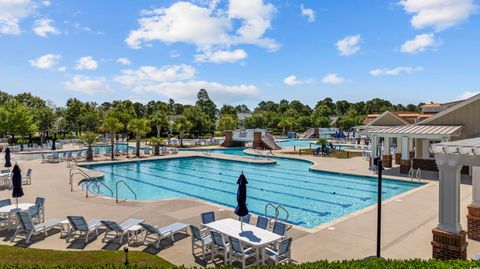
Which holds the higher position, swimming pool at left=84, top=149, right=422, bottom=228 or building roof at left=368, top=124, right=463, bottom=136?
building roof at left=368, top=124, right=463, bottom=136

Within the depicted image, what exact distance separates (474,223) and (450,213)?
252 centimetres

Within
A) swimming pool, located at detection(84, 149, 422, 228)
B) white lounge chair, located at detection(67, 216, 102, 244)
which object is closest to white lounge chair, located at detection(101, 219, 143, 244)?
white lounge chair, located at detection(67, 216, 102, 244)

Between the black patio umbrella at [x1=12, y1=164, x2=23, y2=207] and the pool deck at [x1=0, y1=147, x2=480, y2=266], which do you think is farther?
the black patio umbrella at [x1=12, y1=164, x2=23, y2=207]

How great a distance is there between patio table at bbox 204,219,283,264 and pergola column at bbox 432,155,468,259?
3.60 m

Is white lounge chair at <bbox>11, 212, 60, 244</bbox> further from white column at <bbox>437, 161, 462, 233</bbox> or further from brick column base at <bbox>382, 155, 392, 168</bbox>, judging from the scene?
brick column base at <bbox>382, 155, 392, 168</bbox>

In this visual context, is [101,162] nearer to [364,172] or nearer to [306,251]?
[364,172]

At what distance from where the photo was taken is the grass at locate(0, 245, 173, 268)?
25.3 feet

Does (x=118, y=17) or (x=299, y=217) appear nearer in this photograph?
(x=299, y=217)

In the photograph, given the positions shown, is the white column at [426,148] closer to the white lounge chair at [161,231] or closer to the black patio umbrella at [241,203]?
the black patio umbrella at [241,203]

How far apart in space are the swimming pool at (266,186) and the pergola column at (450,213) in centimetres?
545

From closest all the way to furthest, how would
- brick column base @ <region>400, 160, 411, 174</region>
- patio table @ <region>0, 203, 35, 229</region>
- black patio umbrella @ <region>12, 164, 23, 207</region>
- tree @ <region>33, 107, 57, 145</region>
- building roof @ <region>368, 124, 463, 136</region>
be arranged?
patio table @ <region>0, 203, 35, 229</region>
black patio umbrella @ <region>12, 164, 23, 207</region>
building roof @ <region>368, 124, 463, 136</region>
brick column base @ <region>400, 160, 411, 174</region>
tree @ <region>33, 107, 57, 145</region>

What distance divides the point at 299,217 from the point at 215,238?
6501mm

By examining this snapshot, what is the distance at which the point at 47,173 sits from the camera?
68.4 feet

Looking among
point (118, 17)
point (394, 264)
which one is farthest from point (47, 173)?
point (394, 264)
